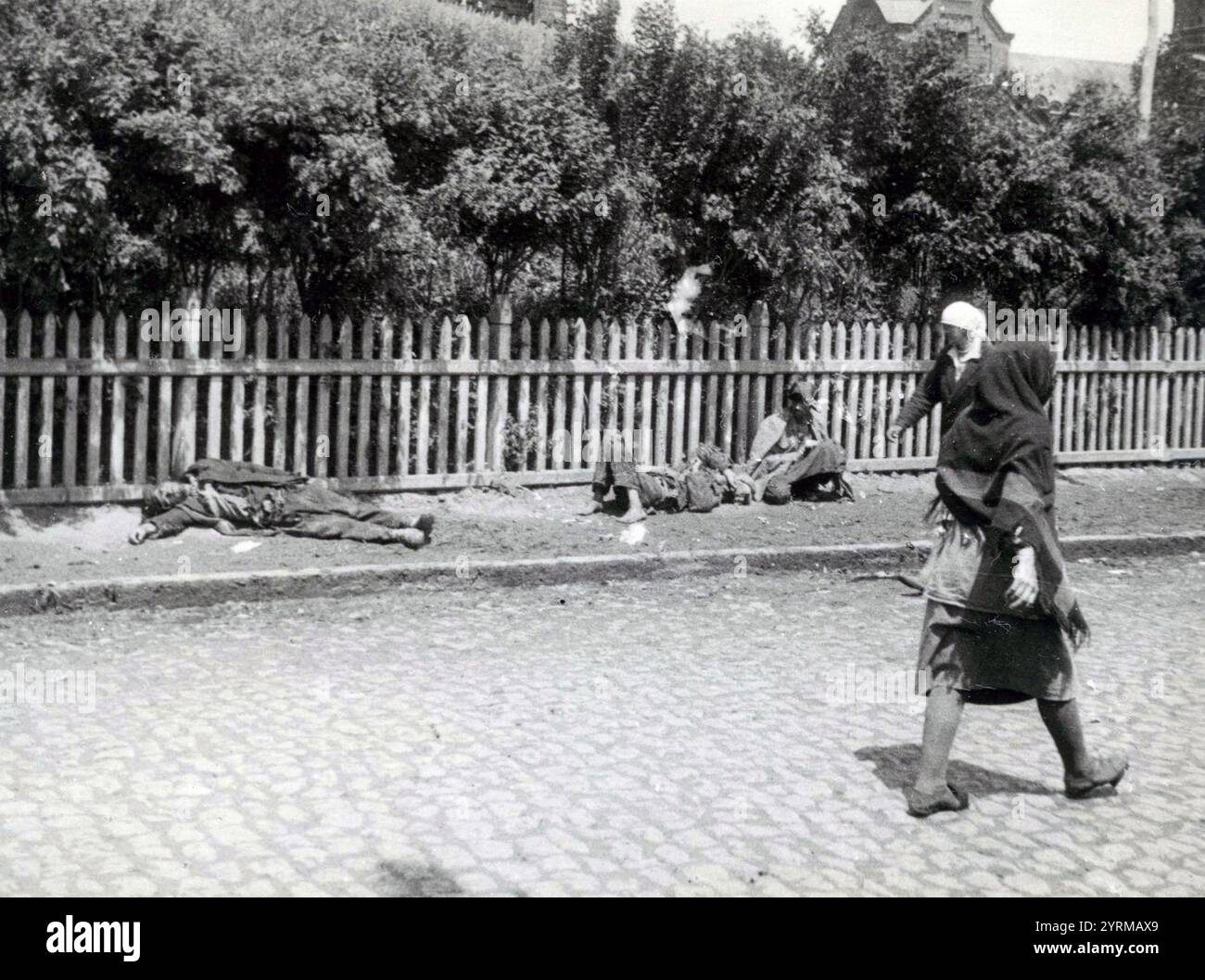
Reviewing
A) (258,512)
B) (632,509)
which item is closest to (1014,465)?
(258,512)

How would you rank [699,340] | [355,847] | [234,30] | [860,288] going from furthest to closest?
[860,288]
[699,340]
[234,30]
[355,847]

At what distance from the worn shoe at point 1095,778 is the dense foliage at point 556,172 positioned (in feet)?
23.4

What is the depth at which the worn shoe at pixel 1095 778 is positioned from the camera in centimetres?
554

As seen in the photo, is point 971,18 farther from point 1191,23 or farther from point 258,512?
point 258,512

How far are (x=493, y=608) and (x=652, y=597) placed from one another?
4.00 feet

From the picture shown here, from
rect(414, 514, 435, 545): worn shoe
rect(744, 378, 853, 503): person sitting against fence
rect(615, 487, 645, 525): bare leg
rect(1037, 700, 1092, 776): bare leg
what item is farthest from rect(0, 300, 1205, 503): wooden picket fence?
rect(1037, 700, 1092, 776): bare leg

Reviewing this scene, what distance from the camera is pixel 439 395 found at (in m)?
12.3

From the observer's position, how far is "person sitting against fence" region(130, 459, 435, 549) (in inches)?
406

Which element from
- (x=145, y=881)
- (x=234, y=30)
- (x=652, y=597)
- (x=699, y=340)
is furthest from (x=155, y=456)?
(x=145, y=881)

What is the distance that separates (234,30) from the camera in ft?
36.0

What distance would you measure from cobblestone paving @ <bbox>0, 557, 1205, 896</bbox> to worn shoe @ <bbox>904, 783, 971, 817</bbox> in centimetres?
7
